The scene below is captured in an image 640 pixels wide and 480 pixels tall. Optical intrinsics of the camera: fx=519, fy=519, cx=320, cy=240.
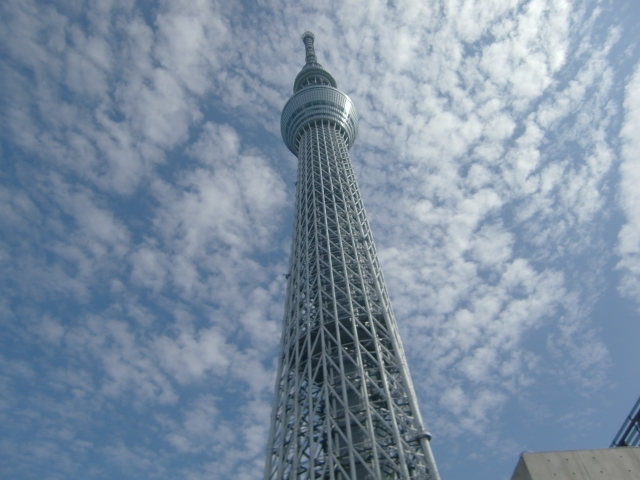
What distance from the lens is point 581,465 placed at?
1989 cm

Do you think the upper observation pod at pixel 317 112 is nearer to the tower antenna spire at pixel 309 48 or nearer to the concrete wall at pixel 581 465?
the tower antenna spire at pixel 309 48

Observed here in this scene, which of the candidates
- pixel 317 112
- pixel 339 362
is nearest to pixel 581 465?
pixel 339 362

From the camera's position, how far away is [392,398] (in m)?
41.7

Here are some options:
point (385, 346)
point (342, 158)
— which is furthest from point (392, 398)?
point (342, 158)

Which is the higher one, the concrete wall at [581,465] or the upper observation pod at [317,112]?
the upper observation pod at [317,112]

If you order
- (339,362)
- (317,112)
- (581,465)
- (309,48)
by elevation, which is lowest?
(581,465)

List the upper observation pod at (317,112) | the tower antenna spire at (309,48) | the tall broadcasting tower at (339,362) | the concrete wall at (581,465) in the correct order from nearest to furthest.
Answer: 1. the concrete wall at (581,465)
2. the tall broadcasting tower at (339,362)
3. the upper observation pod at (317,112)
4. the tower antenna spire at (309,48)

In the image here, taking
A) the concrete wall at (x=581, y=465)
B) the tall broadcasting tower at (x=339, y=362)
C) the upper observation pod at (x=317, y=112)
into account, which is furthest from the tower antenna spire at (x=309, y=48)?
the concrete wall at (x=581, y=465)

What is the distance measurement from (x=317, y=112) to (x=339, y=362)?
48.3 metres

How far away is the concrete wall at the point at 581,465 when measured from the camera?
19484 mm

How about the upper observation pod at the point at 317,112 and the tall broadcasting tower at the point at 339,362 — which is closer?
the tall broadcasting tower at the point at 339,362

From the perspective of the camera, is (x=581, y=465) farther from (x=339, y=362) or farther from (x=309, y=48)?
(x=309, y=48)

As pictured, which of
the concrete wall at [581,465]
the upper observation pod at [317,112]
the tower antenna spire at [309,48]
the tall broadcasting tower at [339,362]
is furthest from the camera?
the tower antenna spire at [309,48]

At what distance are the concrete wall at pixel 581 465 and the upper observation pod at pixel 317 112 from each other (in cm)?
6736
